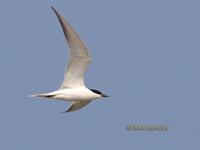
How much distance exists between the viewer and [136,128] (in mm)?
34562

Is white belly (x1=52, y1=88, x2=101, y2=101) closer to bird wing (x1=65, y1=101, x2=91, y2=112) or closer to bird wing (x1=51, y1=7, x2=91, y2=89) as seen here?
bird wing (x1=51, y1=7, x2=91, y2=89)

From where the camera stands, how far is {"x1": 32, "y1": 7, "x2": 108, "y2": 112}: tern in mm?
33344

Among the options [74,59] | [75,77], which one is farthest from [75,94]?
[74,59]

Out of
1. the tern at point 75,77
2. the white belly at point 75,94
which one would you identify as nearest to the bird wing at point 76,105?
the tern at point 75,77

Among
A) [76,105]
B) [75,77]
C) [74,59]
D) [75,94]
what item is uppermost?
[74,59]

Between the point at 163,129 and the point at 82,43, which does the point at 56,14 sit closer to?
the point at 82,43

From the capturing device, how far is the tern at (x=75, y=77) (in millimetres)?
33344

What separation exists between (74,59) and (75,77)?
2.63 feet

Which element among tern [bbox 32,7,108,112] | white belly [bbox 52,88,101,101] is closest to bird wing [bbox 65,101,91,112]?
tern [bbox 32,7,108,112]

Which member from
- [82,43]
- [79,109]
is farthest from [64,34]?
[79,109]

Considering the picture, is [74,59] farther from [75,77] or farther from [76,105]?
[76,105]

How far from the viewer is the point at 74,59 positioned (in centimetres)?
3394

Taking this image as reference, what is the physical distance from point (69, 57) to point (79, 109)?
2580 mm

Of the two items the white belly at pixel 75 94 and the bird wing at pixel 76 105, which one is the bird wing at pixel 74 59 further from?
the bird wing at pixel 76 105
